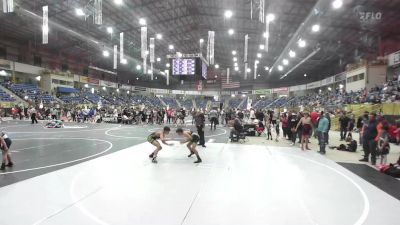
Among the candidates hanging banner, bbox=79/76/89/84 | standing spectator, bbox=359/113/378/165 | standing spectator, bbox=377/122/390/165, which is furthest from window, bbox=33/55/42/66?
standing spectator, bbox=377/122/390/165

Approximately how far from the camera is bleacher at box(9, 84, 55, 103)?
3014 centimetres

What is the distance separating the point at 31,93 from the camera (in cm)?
3153

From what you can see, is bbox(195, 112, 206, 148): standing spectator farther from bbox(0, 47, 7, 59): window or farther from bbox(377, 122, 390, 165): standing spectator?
bbox(0, 47, 7, 59): window

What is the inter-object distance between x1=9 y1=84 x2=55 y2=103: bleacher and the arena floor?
26.3 m

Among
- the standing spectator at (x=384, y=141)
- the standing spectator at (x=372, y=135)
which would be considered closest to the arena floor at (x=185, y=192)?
the standing spectator at (x=372, y=135)

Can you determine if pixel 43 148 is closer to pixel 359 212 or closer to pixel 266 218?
pixel 266 218

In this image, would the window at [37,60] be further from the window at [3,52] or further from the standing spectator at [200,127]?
the standing spectator at [200,127]

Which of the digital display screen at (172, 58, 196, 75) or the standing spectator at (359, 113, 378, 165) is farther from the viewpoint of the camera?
the digital display screen at (172, 58, 196, 75)

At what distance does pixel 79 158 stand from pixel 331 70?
128 ft

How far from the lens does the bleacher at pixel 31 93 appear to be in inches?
1187

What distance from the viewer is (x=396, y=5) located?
17062 mm

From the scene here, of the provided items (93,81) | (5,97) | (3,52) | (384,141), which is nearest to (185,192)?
(384,141)

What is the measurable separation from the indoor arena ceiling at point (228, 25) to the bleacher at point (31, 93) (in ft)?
19.3

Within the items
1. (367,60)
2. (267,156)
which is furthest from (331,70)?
(267,156)
